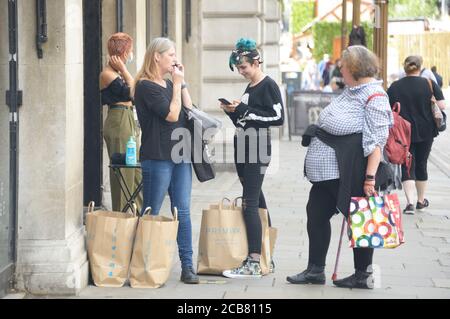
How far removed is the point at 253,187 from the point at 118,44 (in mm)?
2065

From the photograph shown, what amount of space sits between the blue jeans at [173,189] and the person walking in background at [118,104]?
156 centimetres

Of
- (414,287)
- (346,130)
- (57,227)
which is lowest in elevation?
(414,287)

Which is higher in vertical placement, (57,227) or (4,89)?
(4,89)

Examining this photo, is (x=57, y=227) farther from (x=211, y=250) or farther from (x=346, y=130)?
(x=346, y=130)

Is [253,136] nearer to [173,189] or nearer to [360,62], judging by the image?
[173,189]

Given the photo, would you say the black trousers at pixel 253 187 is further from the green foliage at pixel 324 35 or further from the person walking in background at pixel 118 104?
the green foliage at pixel 324 35

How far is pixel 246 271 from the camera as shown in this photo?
816 cm

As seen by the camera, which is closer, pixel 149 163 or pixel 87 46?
pixel 149 163

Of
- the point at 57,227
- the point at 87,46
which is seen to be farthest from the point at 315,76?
the point at 57,227

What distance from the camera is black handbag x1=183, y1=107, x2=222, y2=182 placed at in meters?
7.88

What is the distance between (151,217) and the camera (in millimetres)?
7840

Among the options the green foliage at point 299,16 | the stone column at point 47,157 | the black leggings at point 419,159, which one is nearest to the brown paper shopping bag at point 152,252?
the stone column at point 47,157
